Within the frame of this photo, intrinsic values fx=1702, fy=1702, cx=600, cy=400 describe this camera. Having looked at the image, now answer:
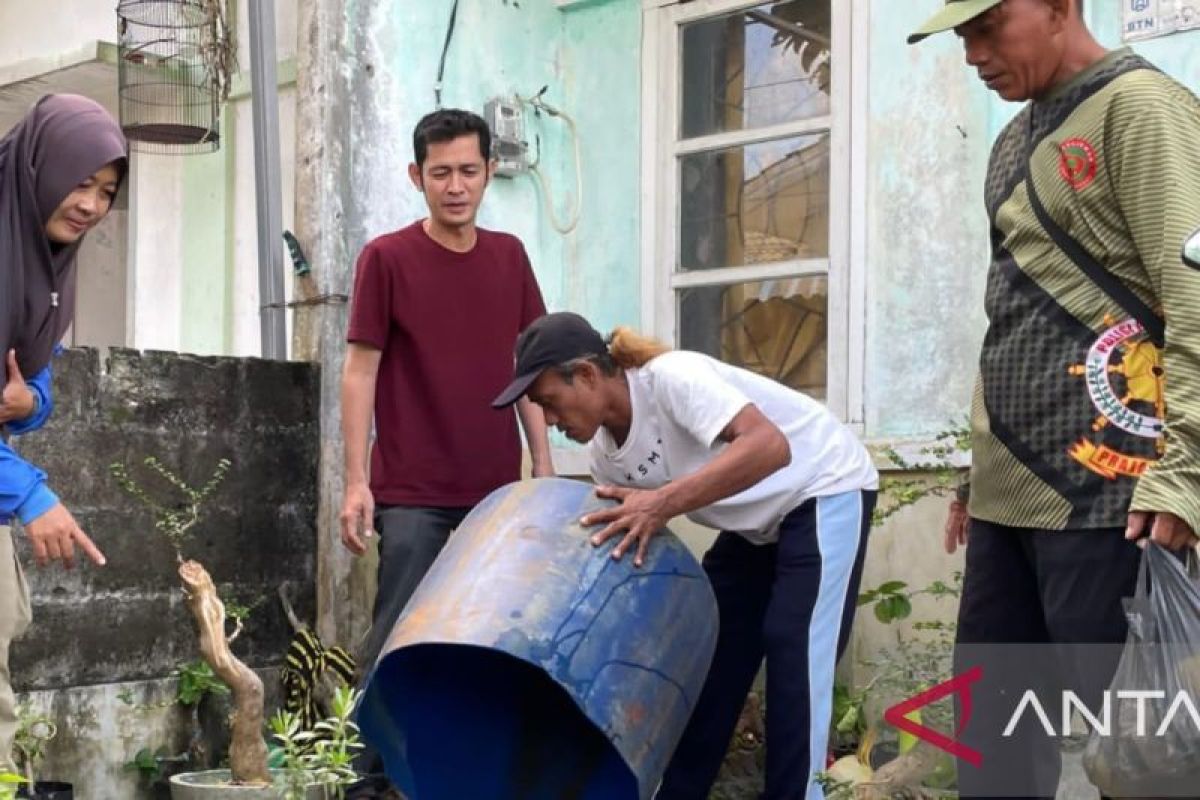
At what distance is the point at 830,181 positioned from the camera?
19.0ft

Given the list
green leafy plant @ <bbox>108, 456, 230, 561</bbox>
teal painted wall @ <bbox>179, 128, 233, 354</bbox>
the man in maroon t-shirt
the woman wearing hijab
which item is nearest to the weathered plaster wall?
the man in maroon t-shirt

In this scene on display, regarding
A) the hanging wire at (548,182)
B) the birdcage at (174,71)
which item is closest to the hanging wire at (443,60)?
the hanging wire at (548,182)

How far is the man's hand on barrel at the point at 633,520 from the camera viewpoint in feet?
12.0

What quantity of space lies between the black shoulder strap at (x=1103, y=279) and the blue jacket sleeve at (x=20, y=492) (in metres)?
2.04

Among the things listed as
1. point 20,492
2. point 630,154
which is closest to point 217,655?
point 20,492

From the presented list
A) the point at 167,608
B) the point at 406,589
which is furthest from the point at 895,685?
the point at 167,608

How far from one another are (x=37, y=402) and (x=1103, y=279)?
7.26 ft

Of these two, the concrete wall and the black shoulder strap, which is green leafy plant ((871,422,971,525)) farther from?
the black shoulder strap

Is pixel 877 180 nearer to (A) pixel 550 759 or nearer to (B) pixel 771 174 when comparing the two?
(B) pixel 771 174

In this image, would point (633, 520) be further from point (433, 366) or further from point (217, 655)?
point (217, 655)

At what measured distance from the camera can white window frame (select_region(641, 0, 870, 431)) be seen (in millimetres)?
5645

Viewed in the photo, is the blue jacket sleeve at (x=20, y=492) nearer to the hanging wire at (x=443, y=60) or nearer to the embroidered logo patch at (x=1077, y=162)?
the embroidered logo patch at (x=1077, y=162)

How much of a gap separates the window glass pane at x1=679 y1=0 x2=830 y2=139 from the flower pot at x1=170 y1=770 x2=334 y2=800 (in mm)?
2788

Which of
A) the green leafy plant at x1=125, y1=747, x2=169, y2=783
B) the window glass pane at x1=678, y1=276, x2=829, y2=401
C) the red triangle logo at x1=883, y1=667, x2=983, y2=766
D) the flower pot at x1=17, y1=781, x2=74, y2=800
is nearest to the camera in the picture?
the red triangle logo at x1=883, y1=667, x2=983, y2=766
